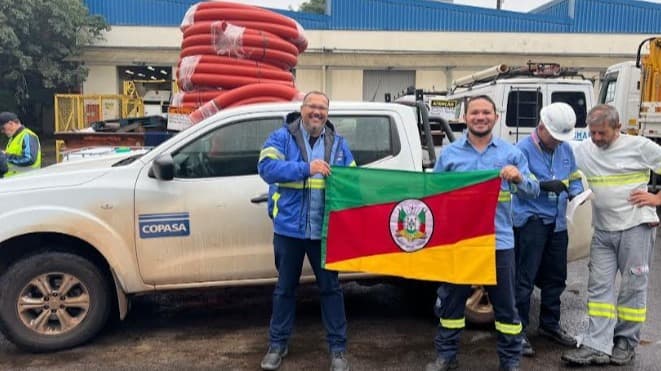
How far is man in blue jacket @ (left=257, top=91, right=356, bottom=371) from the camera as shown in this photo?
375cm

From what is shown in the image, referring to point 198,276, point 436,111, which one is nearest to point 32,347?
point 198,276

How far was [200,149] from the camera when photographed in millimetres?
4430

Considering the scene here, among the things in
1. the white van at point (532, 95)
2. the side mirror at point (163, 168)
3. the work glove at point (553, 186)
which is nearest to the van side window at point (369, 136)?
the work glove at point (553, 186)

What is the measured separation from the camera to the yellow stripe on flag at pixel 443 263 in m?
3.73

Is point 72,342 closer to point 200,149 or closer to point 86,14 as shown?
point 200,149

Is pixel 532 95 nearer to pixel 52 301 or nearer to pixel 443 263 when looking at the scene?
pixel 443 263

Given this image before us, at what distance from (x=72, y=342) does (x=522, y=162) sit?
3.36 m

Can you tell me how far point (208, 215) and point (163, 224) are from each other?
322 mm

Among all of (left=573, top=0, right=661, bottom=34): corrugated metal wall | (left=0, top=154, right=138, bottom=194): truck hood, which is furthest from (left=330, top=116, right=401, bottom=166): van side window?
(left=573, top=0, right=661, bottom=34): corrugated metal wall

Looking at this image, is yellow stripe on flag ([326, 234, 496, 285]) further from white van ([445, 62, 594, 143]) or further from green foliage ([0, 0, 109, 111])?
green foliage ([0, 0, 109, 111])

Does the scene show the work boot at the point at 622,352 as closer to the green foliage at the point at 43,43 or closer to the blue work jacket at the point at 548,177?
the blue work jacket at the point at 548,177

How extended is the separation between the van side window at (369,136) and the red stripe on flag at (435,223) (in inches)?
32.6

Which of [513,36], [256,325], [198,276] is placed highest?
[513,36]

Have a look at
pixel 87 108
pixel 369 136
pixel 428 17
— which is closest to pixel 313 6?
pixel 428 17
